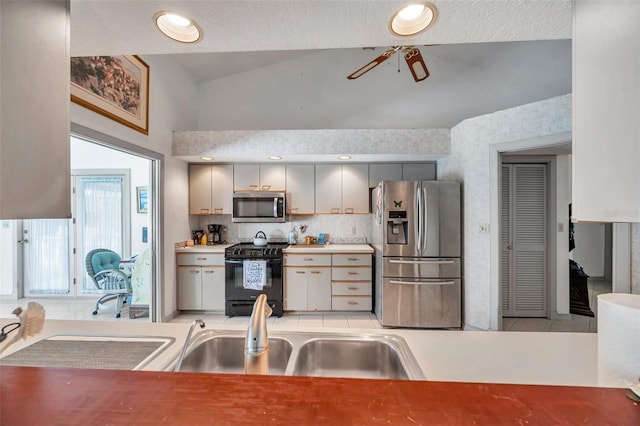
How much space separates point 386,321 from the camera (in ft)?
10.5

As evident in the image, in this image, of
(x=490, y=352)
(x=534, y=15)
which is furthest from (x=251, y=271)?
(x=534, y=15)

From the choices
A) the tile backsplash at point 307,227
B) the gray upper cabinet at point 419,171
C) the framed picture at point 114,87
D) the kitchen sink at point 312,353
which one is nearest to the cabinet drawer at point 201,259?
the tile backsplash at point 307,227

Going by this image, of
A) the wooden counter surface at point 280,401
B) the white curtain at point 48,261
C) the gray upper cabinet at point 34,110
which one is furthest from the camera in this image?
the white curtain at point 48,261

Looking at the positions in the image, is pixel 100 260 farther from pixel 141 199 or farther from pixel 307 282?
pixel 307 282

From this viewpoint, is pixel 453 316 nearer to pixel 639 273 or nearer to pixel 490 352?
pixel 639 273

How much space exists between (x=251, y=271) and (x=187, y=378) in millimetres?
3137

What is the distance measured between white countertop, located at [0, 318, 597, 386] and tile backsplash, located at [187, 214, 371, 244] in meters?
2.84

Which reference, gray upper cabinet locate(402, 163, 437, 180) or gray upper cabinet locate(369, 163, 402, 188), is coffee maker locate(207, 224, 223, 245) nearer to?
gray upper cabinet locate(369, 163, 402, 188)

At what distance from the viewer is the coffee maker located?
13.3 feet

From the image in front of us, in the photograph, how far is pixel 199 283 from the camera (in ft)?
11.6

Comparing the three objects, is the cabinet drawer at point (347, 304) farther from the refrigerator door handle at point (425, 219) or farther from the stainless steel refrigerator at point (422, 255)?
the refrigerator door handle at point (425, 219)

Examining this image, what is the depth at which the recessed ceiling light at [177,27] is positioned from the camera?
0.92m

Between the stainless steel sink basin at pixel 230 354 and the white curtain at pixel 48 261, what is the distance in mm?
4499

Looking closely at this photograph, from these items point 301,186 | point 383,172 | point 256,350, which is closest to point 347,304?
point 301,186
